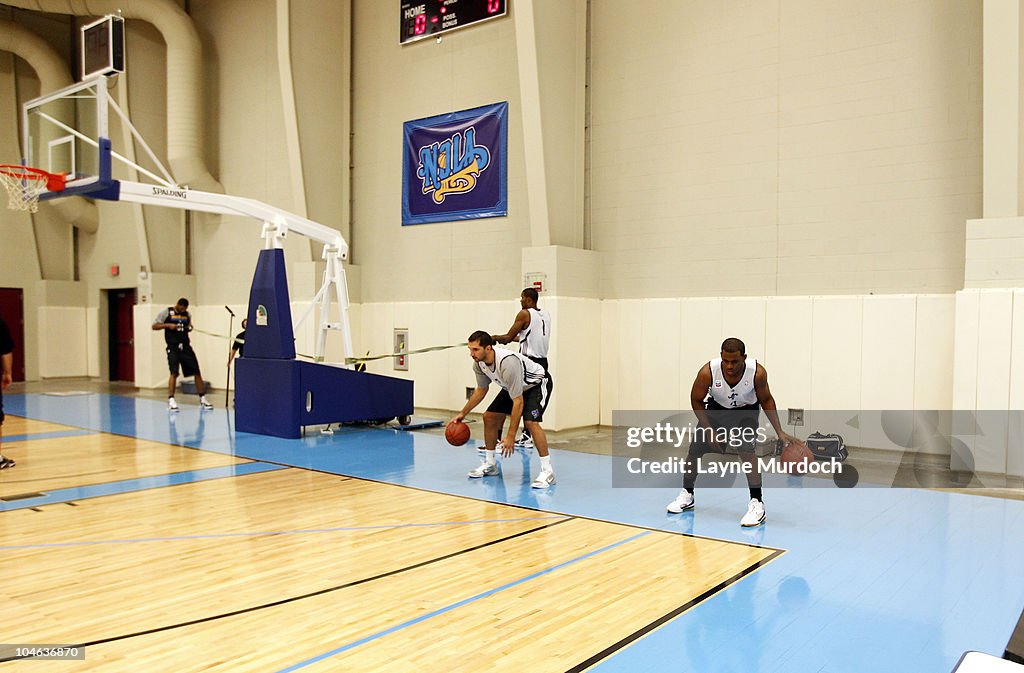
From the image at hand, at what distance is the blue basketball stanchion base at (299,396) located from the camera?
9133mm

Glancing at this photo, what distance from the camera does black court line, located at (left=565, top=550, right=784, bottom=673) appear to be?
127 inches

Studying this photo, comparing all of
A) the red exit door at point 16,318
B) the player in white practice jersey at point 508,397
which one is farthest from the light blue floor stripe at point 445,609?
the red exit door at point 16,318

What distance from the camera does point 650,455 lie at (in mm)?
8414

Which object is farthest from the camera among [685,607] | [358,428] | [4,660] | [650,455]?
[358,428]

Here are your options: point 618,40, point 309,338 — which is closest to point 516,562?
point 618,40

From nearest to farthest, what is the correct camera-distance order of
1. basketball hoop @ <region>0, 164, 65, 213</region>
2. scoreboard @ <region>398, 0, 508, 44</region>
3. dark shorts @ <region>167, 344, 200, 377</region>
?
1. basketball hoop @ <region>0, 164, 65, 213</region>
2. scoreboard @ <region>398, 0, 508, 44</region>
3. dark shorts @ <region>167, 344, 200, 377</region>

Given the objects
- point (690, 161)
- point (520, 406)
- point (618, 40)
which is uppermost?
point (618, 40)

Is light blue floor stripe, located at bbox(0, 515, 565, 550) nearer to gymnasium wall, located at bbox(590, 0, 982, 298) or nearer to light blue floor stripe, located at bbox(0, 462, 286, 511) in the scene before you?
light blue floor stripe, located at bbox(0, 462, 286, 511)

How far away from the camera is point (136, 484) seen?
6.71 m

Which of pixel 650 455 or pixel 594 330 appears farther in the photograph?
pixel 594 330

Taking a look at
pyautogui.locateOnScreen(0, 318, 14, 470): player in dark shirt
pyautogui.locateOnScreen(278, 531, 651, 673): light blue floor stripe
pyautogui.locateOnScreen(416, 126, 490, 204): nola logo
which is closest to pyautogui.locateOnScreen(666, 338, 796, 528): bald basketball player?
pyautogui.locateOnScreen(278, 531, 651, 673): light blue floor stripe

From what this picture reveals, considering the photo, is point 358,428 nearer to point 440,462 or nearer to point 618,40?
point 440,462

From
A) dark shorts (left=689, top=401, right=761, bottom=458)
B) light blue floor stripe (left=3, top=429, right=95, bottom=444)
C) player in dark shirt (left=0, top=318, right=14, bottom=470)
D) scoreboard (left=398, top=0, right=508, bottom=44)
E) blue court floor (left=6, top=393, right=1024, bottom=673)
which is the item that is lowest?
blue court floor (left=6, top=393, right=1024, bottom=673)

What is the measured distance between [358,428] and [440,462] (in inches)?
107
